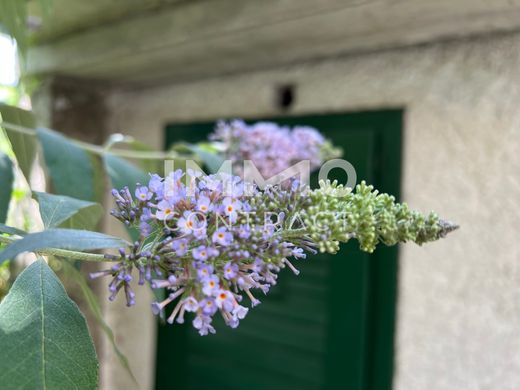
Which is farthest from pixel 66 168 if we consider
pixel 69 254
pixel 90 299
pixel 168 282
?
pixel 168 282

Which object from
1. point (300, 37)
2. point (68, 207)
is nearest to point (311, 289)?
point (300, 37)

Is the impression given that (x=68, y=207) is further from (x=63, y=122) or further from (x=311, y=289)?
(x=63, y=122)

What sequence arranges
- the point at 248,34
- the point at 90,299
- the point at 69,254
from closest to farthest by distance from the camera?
1. the point at 69,254
2. the point at 90,299
3. the point at 248,34

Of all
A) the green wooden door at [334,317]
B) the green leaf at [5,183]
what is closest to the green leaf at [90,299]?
the green leaf at [5,183]

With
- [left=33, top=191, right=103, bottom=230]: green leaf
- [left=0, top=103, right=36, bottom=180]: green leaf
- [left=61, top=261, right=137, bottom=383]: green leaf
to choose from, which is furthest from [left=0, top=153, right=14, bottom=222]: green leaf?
[left=33, top=191, right=103, bottom=230]: green leaf

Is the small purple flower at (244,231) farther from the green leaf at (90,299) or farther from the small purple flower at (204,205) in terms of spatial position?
the green leaf at (90,299)

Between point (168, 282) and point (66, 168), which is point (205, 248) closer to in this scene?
point (168, 282)
